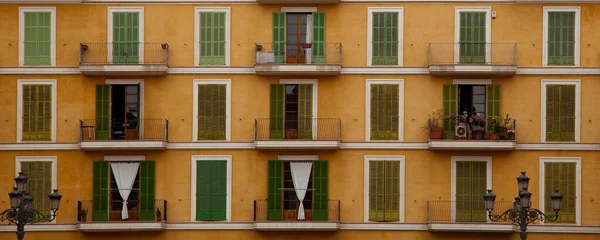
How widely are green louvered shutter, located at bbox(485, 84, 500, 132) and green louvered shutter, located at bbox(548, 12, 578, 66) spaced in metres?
2.19

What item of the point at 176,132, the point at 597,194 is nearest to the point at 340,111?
the point at 176,132

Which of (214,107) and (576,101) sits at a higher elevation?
(576,101)

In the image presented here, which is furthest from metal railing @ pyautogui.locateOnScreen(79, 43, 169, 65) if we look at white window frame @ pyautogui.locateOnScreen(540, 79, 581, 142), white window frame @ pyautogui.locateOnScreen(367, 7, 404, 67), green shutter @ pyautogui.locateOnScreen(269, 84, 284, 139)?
white window frame @ pyautogui.locateOnScreen(540, 79, 581, 142)

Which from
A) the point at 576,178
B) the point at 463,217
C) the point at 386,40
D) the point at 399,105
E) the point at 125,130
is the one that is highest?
the point at 386,40

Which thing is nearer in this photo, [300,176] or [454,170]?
[454,170]

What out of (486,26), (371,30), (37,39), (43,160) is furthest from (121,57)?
(486,26)

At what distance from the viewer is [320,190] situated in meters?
47.4

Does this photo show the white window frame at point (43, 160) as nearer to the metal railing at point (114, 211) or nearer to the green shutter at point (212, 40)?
the metal railing at point (114, 211)

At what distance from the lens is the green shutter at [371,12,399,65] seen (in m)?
47.6

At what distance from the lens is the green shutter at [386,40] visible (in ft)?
156

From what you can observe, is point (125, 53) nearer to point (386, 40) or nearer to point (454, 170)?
point (386, 40)

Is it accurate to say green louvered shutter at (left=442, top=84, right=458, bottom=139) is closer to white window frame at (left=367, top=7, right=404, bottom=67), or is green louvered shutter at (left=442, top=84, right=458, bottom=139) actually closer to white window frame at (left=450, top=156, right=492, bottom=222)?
white window frame at (left=450, top=156, right=492, bottom=222)

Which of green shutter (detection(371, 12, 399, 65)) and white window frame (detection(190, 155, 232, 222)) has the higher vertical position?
green shutter (detection(371, 12, 399, 65))

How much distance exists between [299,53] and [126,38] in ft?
21.0
